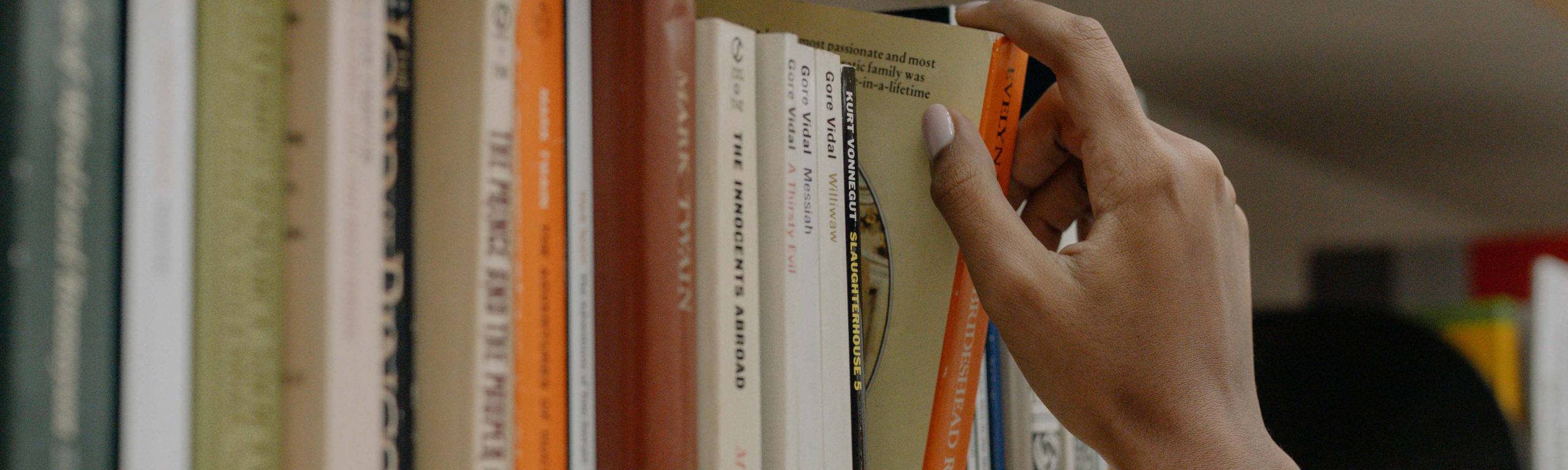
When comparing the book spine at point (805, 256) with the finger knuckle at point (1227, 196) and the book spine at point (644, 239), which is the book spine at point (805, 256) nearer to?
the book spine at point (644, 239)

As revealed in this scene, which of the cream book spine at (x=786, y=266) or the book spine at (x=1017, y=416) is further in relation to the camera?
the book spine at (x=1017, y=416)

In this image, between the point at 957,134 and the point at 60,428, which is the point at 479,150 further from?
the point at 957,134

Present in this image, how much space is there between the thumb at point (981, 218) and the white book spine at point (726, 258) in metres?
0.18

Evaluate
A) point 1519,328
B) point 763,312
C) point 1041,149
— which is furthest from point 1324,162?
point 763,312

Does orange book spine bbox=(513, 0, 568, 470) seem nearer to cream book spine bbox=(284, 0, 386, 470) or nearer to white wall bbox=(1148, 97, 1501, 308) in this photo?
cream book spine bbox=(284, 0, 386, 470)

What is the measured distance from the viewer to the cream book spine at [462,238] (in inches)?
15.2

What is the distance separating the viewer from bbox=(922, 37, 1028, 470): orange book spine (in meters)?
0.65

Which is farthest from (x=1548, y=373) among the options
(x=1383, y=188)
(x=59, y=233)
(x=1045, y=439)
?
(x=59, y=233)

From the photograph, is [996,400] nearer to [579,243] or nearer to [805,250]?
[805,250]

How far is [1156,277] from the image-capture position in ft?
2.20

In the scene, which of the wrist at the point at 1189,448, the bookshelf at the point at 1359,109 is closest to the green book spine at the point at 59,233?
the wrist at the point at 1189,448

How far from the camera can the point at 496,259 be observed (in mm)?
394

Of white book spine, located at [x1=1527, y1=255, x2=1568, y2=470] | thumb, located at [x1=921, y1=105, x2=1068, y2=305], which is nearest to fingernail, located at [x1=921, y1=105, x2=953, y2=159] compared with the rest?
thumb, located at [x1=921, y1=105, x2=1068, y2=305]

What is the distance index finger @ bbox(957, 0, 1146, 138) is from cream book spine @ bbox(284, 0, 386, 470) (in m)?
0.46
